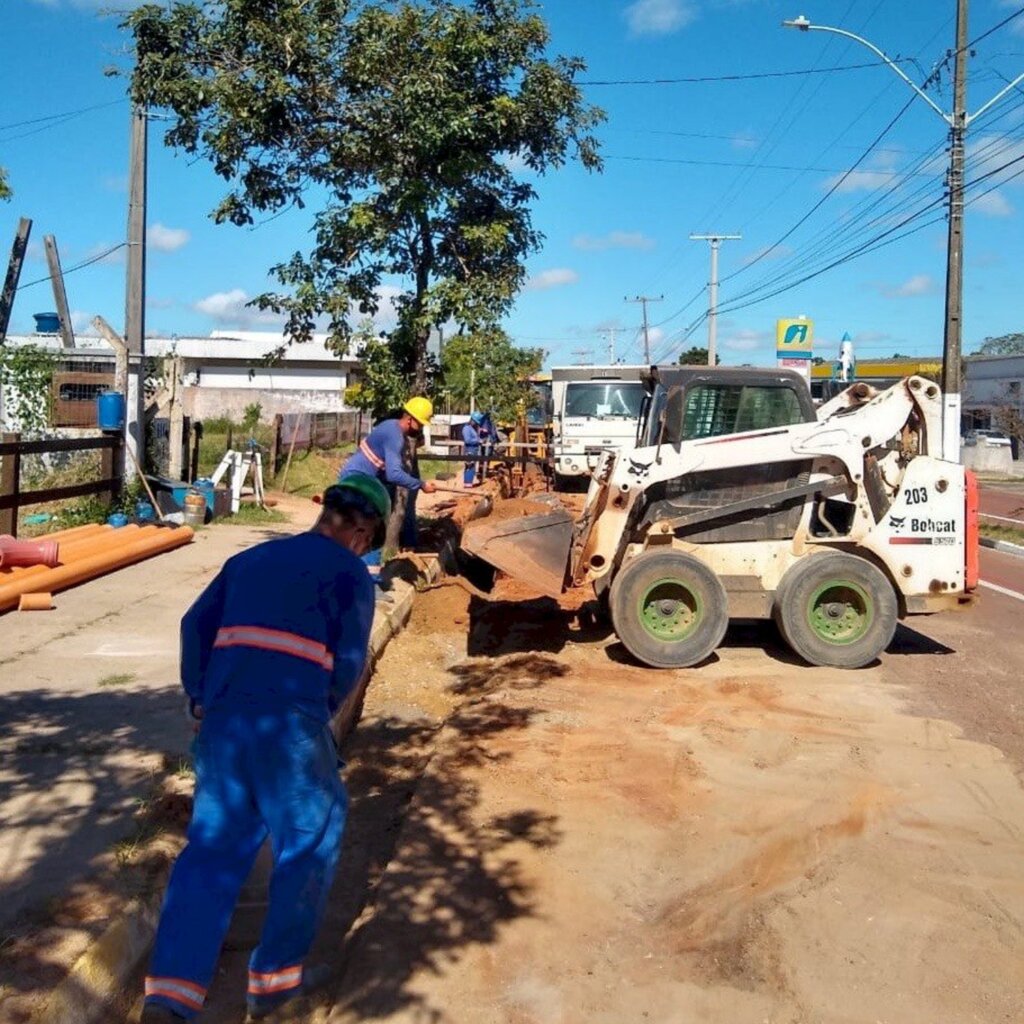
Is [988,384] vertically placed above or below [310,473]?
above

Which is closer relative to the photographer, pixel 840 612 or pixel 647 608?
pixel 647 608

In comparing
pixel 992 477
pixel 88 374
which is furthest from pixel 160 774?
pixel 992 477

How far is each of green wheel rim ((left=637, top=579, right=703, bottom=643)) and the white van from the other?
10.8 meters

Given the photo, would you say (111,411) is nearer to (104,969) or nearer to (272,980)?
(104,969)

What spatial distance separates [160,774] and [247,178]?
300 inches

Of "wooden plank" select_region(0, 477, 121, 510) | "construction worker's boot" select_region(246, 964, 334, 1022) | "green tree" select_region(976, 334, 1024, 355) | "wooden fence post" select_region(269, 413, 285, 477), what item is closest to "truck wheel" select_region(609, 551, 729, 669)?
"construction worker's boot" select_region(246, 964, 334, 1022)

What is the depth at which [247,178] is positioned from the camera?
11359 mm

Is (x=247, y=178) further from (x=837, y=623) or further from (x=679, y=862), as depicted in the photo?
(x=679, y=862)

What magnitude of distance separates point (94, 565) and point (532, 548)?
4.65m

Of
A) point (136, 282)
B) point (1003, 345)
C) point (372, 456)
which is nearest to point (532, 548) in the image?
point (372, 456)

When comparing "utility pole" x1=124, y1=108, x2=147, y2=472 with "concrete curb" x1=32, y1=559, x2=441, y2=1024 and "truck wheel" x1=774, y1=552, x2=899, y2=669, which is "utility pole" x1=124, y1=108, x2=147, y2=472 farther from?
"concrete curb" x1=32, y1=559, x2=441, y2=1024

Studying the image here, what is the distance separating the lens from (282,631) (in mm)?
3424

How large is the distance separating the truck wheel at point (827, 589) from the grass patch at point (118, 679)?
4.67 m

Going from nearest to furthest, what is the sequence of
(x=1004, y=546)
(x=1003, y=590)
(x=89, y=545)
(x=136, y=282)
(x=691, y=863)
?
(x=691, y=863) < (x=89, y=545) < (x=1003, y=590) < (x=136, y=282) < (x=1004, y=546)
